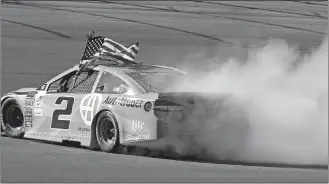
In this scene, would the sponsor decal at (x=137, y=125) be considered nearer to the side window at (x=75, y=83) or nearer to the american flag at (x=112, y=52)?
the side window at (x=75, y=83)

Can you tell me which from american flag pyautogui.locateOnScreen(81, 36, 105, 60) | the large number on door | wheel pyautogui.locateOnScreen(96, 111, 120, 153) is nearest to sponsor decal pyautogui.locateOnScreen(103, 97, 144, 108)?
wheel pyautogui.locateOnScreen(96, 111, 120, 153)

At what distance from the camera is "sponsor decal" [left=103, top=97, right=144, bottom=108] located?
37.7 feet

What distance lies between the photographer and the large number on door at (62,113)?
1272 centimetres

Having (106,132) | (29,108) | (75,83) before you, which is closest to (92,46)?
→ (75,83)

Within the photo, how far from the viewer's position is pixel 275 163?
11188 mm

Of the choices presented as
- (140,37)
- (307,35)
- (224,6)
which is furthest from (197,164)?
(224,6)

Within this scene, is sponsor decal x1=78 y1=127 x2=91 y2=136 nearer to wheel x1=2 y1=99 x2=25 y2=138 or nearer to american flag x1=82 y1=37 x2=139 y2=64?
american flag x1=82 y1=37 x2=139 y2=64

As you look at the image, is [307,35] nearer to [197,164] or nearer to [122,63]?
[122,63]

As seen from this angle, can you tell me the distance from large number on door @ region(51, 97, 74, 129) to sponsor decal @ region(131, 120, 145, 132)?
1475 mm

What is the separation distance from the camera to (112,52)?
1331 cm

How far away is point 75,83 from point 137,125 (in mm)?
1886

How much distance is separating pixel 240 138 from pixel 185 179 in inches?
84.0

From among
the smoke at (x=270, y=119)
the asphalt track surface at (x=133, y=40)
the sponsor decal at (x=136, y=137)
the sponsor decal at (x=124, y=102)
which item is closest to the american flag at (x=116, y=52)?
the sponsor decal at (x=124, y=102)

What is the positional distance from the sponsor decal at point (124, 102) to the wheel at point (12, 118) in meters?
2.29
